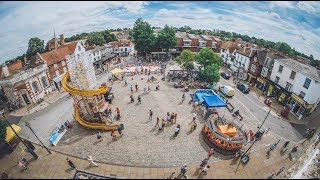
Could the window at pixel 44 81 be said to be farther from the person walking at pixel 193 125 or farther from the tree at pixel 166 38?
the tree at pixel 166 38

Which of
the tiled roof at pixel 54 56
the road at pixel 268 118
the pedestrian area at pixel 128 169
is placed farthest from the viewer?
the tiled roof at pixel 54 56

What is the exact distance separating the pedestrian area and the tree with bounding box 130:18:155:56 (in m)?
36.3

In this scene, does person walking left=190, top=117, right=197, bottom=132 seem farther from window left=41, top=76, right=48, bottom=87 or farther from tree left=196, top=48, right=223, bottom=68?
window left=41, top=76, right=48, bottom=87

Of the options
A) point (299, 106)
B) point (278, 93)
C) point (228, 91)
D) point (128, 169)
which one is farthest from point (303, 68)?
point (128, 169)

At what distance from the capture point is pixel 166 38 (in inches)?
1919

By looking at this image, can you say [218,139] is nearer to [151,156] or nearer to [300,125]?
[151,156]

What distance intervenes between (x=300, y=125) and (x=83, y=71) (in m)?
30.1

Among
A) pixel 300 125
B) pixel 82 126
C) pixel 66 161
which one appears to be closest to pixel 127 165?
pixel 66 161

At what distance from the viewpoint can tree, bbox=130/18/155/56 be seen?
48500 mm

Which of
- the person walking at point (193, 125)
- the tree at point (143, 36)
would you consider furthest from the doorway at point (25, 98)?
the tree at point (143, 36)

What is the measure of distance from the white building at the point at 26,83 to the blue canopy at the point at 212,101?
26985 mm

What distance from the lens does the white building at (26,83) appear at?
27500 millimetres

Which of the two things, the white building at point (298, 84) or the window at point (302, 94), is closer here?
the white building at point (298, 84)

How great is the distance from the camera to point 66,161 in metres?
17.6
